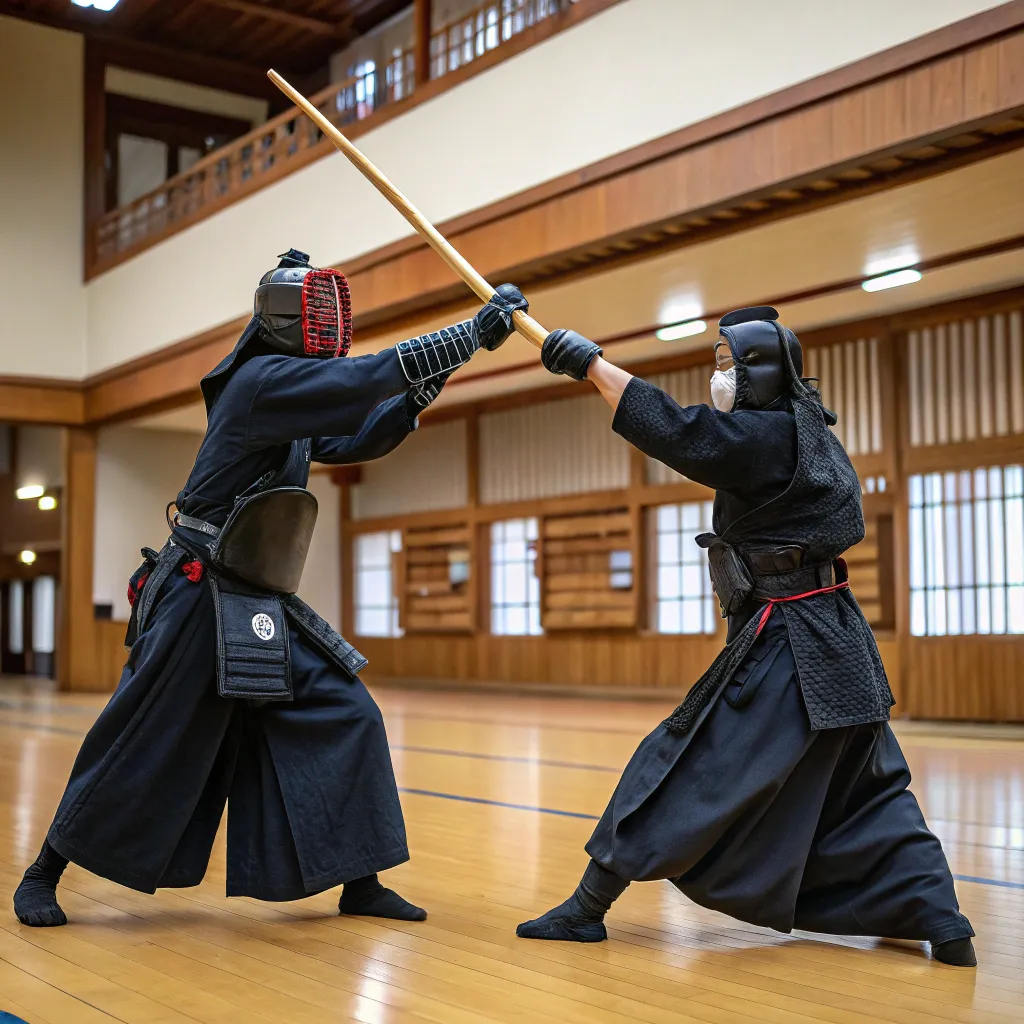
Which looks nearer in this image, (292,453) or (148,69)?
(292,453)

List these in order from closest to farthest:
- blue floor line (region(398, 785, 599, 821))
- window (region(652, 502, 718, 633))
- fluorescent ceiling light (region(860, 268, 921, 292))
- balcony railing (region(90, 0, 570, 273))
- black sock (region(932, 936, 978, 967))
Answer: black sock (region(932, 936, 978, 967)), blue floor line (region(398, 785, 599, 821)), fluorescent ceiling light (region(860, 268, 921, 292)), balcony railing (region(90, 0, 570, 273)), window (region(652, 502, 718, 633))

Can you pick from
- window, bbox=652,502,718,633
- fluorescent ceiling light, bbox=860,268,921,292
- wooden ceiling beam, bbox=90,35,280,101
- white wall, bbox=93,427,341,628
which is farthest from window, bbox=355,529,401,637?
fluorescent ceiling light, bbox=860,268,921,292

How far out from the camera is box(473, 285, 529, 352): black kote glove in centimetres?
235

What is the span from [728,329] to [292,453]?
36.0 inches

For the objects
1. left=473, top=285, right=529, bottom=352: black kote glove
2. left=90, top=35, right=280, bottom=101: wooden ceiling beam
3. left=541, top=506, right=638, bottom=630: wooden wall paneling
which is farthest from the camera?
left=90, top=35, right=280, bottom=101: wooden ceiling beam

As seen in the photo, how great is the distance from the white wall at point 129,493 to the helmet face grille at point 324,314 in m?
8.16

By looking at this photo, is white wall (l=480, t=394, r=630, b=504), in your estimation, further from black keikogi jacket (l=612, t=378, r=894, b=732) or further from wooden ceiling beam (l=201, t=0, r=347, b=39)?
black keikogi jacket (l=612, t=378, r=894, b=732)

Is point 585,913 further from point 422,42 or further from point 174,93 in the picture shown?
point 174,93

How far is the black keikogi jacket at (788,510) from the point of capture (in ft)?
7.02

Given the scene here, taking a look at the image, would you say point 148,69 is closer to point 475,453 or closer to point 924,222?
point 475,453

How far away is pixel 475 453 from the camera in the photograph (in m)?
10.3

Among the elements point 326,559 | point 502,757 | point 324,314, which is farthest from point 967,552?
point 326,559

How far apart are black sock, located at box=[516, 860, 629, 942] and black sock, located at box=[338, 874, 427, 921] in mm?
260

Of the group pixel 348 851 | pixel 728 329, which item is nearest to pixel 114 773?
pixel 348 851
